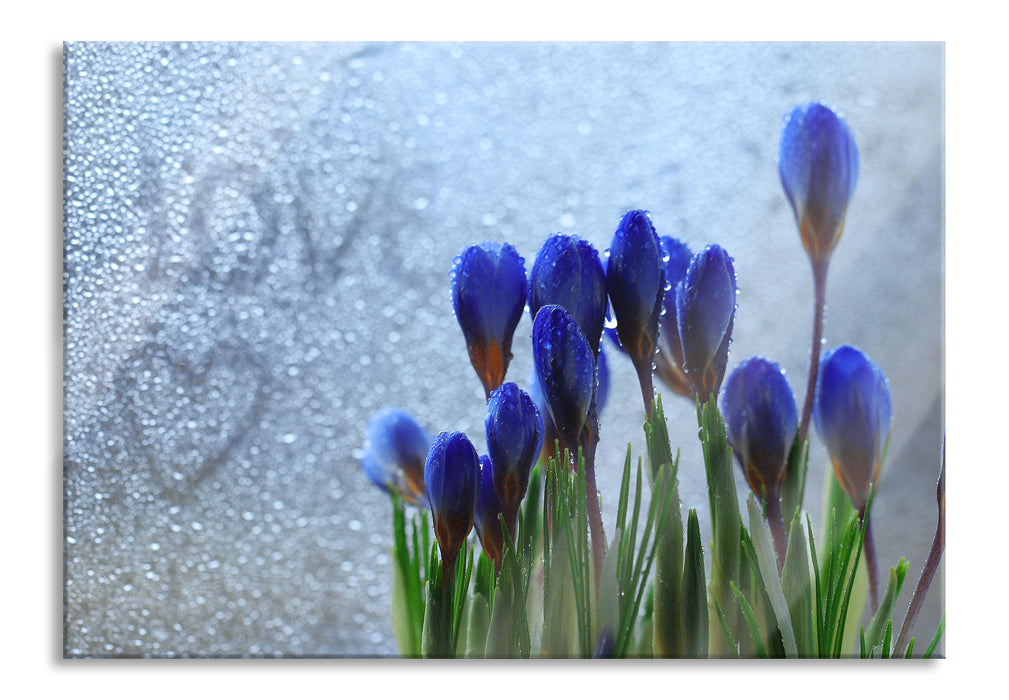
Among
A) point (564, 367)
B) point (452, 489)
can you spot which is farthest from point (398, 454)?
point (564, 367)

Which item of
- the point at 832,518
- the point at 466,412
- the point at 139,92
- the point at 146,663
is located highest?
the point at 139,92

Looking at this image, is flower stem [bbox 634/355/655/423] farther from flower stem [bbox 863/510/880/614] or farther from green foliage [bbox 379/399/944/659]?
flower stem [bbox 863/510/880/614]

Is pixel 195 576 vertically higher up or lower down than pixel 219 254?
lower down

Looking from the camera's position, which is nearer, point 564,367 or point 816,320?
point 564,367

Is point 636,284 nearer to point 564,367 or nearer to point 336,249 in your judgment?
point 564,367
